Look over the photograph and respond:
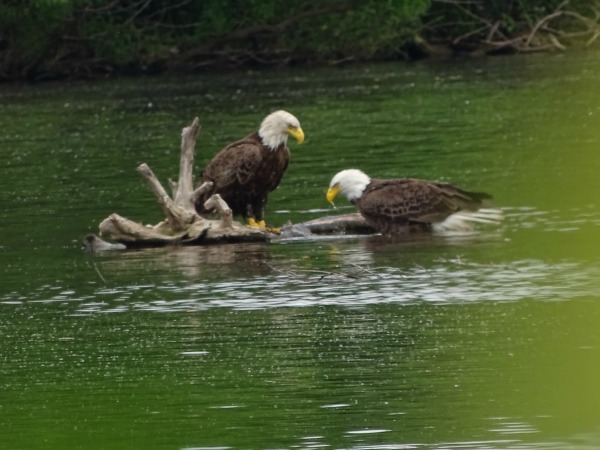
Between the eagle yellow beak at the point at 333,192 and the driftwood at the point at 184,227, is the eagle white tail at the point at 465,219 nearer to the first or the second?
the driftwood at the point at 184,227

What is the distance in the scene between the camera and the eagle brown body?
16.3m

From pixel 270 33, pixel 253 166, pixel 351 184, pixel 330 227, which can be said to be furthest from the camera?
pixel 270 33

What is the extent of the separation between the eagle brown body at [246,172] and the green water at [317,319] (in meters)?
0.95

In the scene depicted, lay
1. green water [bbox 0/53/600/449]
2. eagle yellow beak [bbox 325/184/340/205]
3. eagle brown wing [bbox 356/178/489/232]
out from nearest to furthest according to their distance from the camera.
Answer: green water [bbox 0/53/600/449] → eagle brown wing [bbox 356/178/489/232] → eagle yellow beak [bbox 325/184/340/205]

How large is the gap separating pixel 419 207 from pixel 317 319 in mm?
4071

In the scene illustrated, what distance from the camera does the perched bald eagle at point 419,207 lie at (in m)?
15.4

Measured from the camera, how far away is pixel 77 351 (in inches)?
433

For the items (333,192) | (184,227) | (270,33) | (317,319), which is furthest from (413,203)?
(270,33)

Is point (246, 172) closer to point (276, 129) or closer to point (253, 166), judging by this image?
point (253, 166)

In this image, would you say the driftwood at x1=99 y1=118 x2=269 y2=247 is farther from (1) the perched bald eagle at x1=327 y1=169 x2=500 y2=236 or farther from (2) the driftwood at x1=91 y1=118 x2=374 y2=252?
(1) the perched bald eagle at x1=327 y1=169 x2=500 y2=236

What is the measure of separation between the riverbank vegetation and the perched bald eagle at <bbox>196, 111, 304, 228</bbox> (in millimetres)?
31957

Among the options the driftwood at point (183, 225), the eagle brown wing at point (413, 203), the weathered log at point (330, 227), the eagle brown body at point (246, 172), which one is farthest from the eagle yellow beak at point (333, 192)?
the driftwood at point (183, 225)

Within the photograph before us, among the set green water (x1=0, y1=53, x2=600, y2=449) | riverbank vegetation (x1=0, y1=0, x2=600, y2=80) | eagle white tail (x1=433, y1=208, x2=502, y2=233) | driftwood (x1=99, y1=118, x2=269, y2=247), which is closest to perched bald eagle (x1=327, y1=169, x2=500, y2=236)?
eagle white tail (x1=433, y1=208, x2=502, y2=233)

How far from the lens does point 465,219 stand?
15562mm
